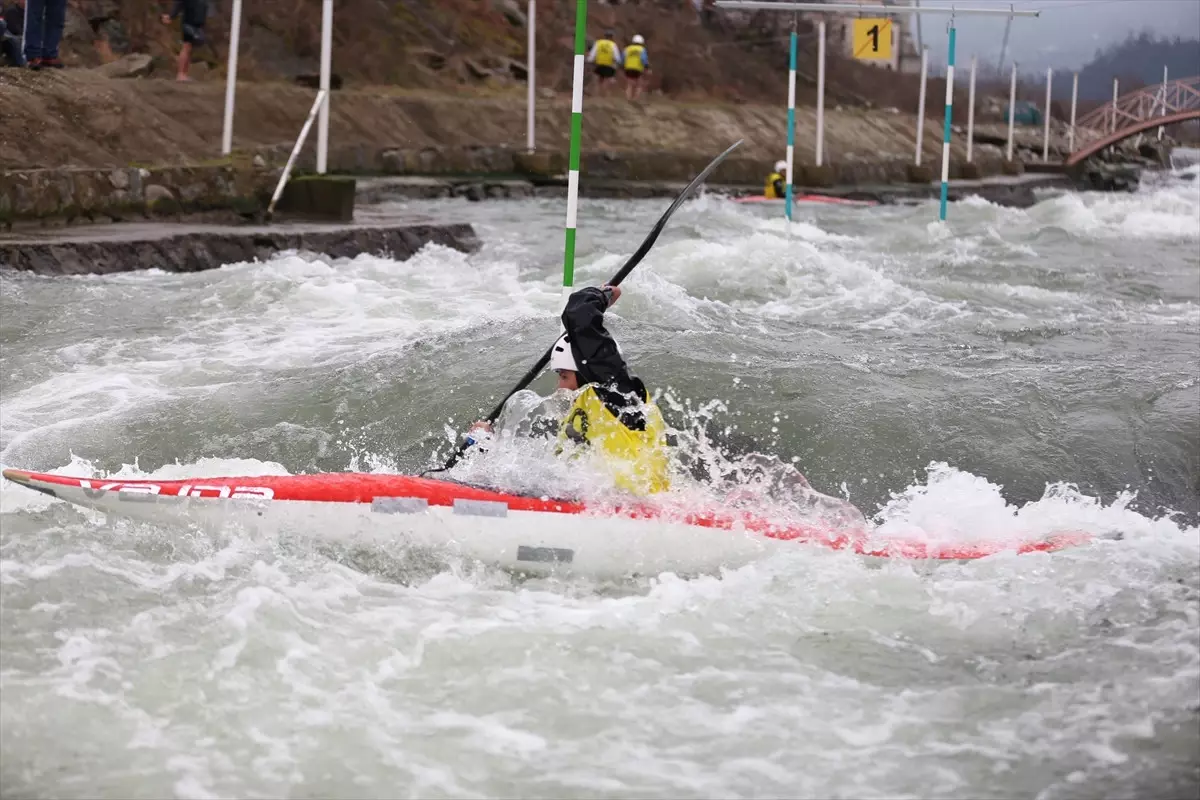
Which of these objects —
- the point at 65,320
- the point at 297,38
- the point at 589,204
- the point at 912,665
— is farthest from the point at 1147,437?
the point at 297,38

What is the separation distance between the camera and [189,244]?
9.62 meters

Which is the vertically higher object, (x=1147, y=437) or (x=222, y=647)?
(x=1147, y=437)

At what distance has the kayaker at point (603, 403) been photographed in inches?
183

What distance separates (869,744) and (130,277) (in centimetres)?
705

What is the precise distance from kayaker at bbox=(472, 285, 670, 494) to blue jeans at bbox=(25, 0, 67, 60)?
29.3ft

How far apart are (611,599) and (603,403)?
0.68m

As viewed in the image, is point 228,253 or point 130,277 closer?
point 130,277

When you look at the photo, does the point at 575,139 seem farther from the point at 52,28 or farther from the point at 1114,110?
the point at 1114,110

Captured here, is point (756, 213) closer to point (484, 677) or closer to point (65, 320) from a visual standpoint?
point (65, 320)

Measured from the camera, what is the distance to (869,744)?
353 cm

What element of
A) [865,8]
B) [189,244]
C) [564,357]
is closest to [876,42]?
[865,8]

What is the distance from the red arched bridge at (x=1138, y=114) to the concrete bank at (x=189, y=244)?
22855mm

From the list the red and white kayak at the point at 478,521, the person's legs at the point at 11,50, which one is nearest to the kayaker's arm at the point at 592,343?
the red and white kayak at the point at 478,521

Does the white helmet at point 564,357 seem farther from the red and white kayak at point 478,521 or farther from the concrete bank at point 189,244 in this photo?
the concrete bank at point 189,244
